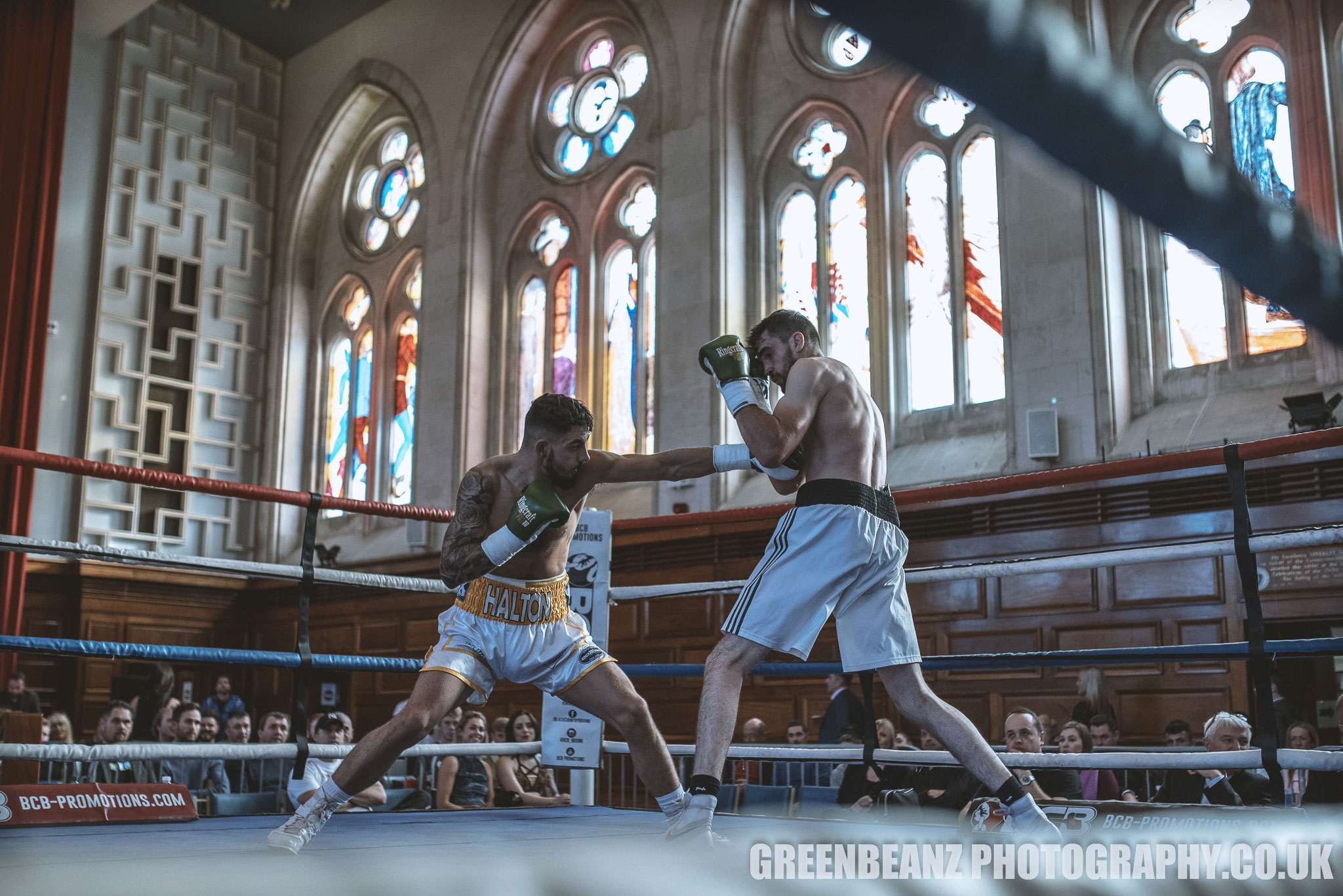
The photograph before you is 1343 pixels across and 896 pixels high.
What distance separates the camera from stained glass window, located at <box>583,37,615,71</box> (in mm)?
11164

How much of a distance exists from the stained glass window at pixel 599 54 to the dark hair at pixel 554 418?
353 inches

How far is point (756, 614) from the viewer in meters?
2.42

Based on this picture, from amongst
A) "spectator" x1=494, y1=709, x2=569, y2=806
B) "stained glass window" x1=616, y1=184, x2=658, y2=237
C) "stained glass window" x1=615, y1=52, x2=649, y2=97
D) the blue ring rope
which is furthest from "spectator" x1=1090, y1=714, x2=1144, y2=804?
"stained glass window" x1=615, y1=52, x2=649, y2=97

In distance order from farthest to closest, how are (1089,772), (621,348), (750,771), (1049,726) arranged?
(621,348) → (1049,726) → (750,771) → (1089,772)

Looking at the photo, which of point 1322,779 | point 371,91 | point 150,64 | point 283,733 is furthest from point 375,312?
point 1322,779

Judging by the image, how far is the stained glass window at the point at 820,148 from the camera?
9.36 metres

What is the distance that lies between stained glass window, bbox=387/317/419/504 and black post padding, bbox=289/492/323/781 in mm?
9002

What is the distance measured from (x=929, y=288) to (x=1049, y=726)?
344cm

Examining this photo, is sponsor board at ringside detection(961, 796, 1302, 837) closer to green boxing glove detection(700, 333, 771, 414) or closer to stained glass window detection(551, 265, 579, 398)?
green boxing glove detection(700, 333, 771, 414)

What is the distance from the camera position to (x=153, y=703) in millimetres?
8125

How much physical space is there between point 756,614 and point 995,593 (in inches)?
208

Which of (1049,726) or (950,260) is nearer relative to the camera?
(1049,726)

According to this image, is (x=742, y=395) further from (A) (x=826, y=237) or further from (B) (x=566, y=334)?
(B) (x=566, y=334)

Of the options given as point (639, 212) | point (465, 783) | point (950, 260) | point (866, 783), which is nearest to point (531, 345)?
point (639, 212)
